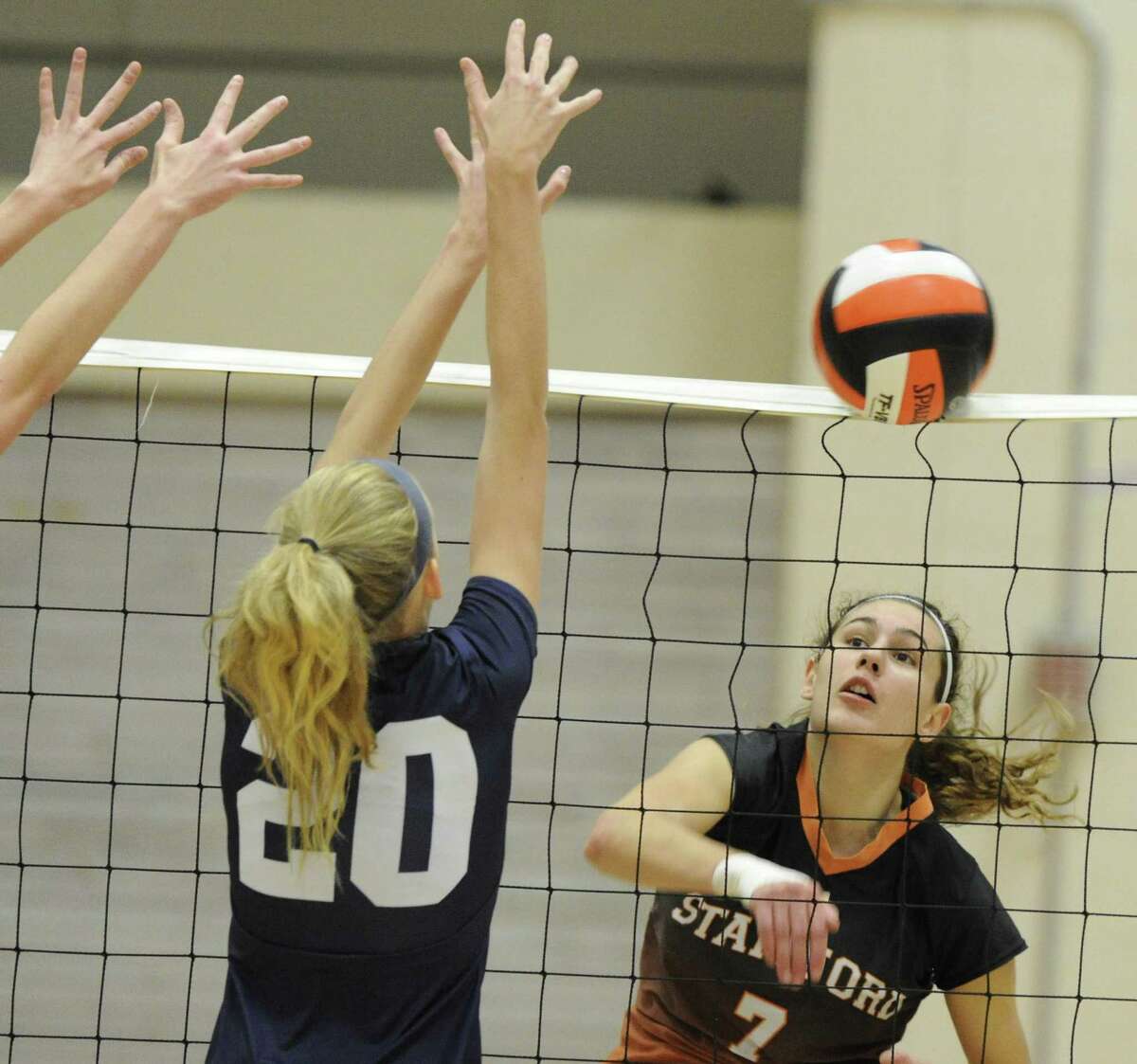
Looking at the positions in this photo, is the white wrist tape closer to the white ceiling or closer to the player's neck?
the player's neck

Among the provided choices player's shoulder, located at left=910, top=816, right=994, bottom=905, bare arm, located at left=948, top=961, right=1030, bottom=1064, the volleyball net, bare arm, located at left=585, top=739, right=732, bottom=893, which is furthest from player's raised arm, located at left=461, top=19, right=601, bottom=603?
the volleyball net

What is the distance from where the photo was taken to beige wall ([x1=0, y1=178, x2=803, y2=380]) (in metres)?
5.39

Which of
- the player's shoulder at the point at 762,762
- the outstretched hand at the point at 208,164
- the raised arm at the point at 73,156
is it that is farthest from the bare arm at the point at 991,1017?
the raised arm at the point at 73,156

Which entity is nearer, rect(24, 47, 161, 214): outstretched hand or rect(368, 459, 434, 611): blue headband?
rect(368, 459, 434, 611): blue headband

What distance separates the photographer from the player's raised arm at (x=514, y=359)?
1.94 meters

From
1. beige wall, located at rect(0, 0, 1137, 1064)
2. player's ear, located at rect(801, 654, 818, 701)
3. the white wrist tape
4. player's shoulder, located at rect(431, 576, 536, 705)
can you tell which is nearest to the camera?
player's shoulder, located at rect(431, 576, 536, 705)

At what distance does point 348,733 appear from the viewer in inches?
70.2

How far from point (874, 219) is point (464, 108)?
1597 millimetres

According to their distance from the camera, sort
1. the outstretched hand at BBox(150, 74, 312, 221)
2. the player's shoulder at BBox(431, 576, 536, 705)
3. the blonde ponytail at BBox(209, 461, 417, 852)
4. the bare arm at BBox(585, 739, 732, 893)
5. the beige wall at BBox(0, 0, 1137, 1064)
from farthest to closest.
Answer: the beige wall at BBox(0, 0, 1137, 1064), the bare arm at BBox(585, 739, 732, 893), the outstretched hand at BBox(150, 74, 312, 221), the player's shoulder at BBox(431, 576, 536, 705), the blonde ponytail at BBox(209, 461, 417, 852)

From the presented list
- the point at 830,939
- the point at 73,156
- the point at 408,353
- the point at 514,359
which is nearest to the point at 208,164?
the point at 73,156

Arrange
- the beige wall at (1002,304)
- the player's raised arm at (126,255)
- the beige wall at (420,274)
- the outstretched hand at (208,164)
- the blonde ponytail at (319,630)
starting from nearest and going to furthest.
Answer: the blonde ponytail at (319,630)
the player's raised arm at (126,255)
the outstretched hand at (208,164)
the beige wall at (1002,304)
the beige wall at (420,274)

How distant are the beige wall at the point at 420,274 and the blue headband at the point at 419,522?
3.52 m

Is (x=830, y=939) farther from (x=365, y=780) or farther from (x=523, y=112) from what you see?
(x=523, y=112)

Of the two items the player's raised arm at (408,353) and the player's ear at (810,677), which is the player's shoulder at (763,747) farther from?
the player's raised arm at (408,353)
